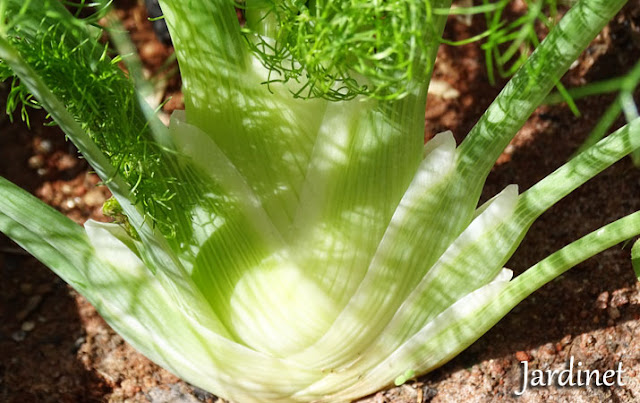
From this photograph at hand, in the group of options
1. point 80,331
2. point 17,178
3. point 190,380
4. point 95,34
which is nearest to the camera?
point 95,34

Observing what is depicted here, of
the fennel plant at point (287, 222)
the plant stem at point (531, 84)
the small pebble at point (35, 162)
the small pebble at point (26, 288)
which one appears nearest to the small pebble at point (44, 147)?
the small pebble at point (35, 162)

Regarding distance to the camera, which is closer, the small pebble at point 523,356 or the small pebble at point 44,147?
the small pebble at point 523,356

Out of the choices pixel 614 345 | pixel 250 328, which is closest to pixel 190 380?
pixel 250 328

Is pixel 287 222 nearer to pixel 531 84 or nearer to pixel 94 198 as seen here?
pixel 531 84

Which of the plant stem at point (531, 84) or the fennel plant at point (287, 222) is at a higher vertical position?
the plant stem at point (531, 84)

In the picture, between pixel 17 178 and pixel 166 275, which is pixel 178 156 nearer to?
pixel 166 275

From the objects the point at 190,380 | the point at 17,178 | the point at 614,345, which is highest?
the point at 17,178

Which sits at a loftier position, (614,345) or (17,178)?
(17,178)

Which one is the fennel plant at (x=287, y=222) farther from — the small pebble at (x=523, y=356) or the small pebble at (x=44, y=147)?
the small pebble at (x=44, y=147)

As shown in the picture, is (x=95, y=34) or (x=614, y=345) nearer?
(x=95, y=34)
